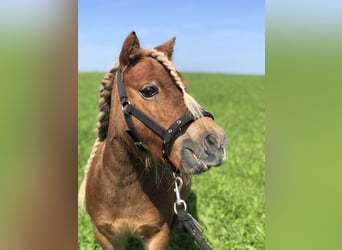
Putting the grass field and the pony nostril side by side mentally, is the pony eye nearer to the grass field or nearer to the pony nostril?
the pony nostril

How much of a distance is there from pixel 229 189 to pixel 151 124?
7.26ft

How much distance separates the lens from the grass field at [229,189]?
8.77 ft

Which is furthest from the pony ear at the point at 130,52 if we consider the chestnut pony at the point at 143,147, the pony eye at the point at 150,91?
the pony eye at the point at 150,91

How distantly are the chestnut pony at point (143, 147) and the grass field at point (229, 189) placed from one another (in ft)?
1.83

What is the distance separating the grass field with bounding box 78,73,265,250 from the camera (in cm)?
267

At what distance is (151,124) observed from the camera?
160cm

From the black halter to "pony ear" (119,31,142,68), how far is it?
72 millimetres

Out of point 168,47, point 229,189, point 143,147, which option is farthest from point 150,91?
point 229,189

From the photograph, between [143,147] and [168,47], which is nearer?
[143,147]

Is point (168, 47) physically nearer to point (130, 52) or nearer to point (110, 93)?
point (130, 52)
